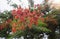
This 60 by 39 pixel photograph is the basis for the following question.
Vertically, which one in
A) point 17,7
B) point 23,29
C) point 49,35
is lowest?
point 49,35

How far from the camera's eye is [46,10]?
12.8 metres

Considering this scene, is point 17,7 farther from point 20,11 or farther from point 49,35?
point 49,35

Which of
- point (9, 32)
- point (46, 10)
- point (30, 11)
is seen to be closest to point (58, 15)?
point (46, 10)

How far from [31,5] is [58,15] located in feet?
4.68

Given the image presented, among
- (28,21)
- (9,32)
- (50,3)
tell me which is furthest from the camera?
(9,32)

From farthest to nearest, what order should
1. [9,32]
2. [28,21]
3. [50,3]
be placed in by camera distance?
[9,32], [50,3], [28,21]

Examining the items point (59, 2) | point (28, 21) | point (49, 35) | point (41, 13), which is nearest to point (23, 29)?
point (28, 21)

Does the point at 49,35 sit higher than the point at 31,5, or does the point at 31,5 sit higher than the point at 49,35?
the point at 31,5

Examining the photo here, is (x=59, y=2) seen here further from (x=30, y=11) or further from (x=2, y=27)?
(x=2, y=27)

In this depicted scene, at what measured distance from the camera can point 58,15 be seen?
12.9 metres

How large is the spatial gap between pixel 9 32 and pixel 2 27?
2.14ft

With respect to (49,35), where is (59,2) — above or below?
above

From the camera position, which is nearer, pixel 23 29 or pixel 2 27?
pixel 23 29

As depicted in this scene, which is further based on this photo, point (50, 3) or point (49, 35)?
point (49, 35)
